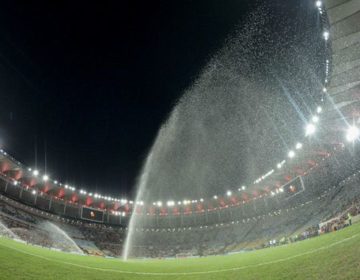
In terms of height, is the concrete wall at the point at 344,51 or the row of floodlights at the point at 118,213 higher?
the concrete wall at the point at 344,51

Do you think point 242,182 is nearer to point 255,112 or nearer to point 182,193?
point 182,193

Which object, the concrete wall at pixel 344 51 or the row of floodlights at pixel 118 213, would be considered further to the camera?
the row of floodlights at pixel 118 213

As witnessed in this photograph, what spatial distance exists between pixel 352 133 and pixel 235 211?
39582 mm

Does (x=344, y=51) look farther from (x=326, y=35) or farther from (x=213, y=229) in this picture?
(x=213, y=229)

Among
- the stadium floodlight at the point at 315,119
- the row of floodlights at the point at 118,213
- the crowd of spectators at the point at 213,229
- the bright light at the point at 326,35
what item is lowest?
the crowd of spectators at the point at 213,229

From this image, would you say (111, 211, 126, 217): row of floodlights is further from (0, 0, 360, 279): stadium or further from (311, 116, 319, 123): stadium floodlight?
(311, 116, 319, 123): stadium floodlight

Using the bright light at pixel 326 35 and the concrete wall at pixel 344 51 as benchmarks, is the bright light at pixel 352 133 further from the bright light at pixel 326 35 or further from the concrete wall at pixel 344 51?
the bright light at pixel 326 35

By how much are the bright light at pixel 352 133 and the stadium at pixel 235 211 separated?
330 mm

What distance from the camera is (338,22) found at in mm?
26203

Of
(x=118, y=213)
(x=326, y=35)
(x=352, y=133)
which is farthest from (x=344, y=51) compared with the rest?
(x=118, y=213)

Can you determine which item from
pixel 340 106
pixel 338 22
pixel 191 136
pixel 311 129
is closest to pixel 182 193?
pixel 191 136

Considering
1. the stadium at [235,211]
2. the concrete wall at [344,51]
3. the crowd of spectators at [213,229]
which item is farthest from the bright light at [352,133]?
the crowd of spectators at [213,229]

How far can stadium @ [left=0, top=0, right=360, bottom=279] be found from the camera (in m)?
23.0

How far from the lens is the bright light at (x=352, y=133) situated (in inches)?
1711
